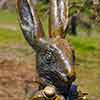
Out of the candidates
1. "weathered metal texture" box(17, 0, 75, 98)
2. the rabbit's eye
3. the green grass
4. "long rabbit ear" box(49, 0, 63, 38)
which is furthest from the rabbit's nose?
the green grass

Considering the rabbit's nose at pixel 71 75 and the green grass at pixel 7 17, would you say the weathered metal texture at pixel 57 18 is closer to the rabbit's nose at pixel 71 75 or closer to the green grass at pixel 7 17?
the rabbit's nose at pixel 71 75

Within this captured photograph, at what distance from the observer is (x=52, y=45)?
10.9ft

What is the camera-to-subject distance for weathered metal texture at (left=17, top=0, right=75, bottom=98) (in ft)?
10.5

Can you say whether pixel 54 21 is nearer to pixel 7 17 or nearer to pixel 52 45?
pixel 52 45

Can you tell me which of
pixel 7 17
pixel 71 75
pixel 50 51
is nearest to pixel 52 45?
pixel 50 51

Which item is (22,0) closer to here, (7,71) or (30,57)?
(7,71)

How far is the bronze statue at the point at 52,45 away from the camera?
321 centimetres

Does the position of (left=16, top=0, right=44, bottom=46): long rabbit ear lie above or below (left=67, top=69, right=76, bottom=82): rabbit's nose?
above

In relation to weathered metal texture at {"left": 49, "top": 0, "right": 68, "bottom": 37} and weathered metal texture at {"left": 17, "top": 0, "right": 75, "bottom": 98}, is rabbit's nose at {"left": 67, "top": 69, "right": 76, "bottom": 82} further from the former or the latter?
weathered metal texture at {"left": 49, "top": 0, "right": 68, "bottom": 37}

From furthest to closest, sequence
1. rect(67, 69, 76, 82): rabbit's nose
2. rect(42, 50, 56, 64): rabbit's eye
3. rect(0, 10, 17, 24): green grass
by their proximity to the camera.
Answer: rect(0, 10, 17, 24): green grass
rect(42, 50, 56, 64): rabbit's eye
rect(67, 69, 76, 82): rabbit's nose

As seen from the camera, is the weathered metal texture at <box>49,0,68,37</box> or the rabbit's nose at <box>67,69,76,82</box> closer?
the rabbit's nose at <box>67,69,76,82</box>

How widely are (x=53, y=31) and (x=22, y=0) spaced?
11.6 inches

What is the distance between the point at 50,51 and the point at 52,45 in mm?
39

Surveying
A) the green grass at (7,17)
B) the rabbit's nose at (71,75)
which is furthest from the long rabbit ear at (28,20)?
the green grass at (7,17)
